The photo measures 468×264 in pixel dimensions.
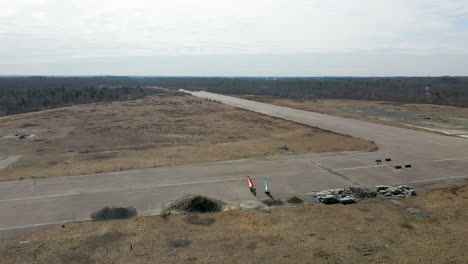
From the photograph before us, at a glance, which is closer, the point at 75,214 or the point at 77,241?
the point at 77,241

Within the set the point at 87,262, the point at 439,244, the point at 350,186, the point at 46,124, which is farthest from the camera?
the point at 46,124

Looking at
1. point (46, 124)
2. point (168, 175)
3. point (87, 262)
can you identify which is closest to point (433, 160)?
point (168, 175)

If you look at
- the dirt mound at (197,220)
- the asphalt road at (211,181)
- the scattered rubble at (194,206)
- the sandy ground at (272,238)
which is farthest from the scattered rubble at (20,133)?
the dirt mound at (197,220)

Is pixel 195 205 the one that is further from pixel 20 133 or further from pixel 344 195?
pixel 20 133

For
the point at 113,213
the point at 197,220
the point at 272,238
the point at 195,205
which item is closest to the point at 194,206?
the point at 195,205

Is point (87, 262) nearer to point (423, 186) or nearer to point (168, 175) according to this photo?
point (168, 175)

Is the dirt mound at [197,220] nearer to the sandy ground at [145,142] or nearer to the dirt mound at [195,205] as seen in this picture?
the dirt mound at [195,205]
